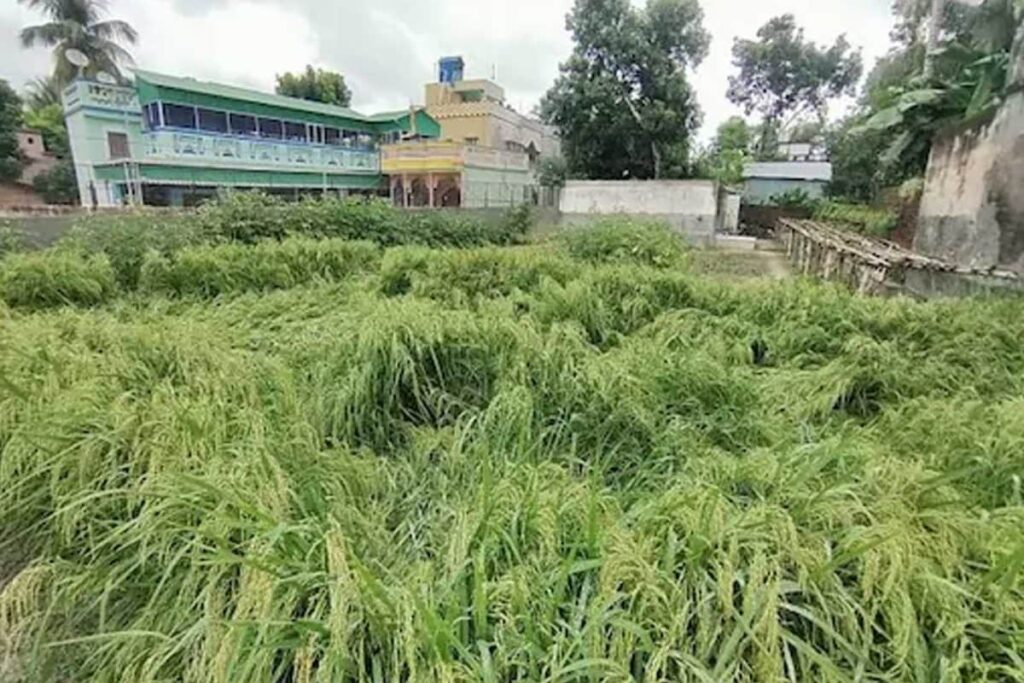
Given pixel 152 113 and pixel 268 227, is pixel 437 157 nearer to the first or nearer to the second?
pixel 152 113

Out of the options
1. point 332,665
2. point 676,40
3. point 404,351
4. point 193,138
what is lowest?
point 332,665

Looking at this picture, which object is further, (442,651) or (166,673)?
(166,673)

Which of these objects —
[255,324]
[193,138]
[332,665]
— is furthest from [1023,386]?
[193,138]

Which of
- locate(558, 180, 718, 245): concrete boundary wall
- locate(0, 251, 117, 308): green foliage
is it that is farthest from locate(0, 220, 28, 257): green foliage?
locate(558, 180, 718, 245): concrete boundary wall

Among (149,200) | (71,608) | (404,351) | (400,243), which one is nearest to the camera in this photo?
(71,608)

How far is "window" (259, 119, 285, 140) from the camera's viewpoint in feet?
52.0

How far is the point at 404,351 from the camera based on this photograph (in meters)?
2.66

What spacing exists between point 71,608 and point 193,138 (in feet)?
48.5

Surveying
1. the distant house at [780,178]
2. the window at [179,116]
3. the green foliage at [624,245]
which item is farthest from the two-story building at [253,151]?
the distant house at [780,178]

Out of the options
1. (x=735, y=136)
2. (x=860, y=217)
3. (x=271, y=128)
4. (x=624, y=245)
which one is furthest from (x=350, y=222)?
(x=735, y=136)

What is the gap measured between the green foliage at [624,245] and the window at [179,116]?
11641 mm

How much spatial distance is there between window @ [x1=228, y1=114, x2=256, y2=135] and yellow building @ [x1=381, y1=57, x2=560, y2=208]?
3.96 meters

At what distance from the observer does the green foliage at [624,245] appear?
22.7 feet

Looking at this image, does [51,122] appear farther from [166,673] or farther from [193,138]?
[166,673]
